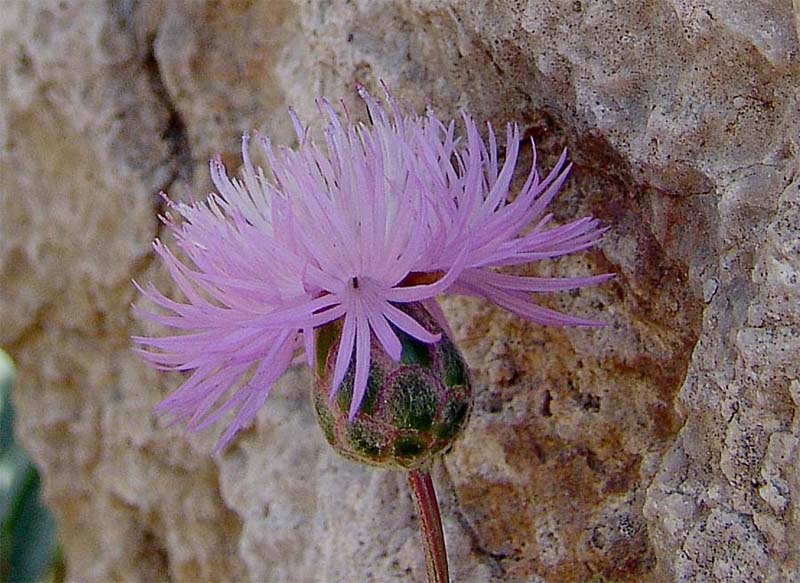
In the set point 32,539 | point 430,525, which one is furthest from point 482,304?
point 32,539

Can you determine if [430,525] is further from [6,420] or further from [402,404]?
[6,420]

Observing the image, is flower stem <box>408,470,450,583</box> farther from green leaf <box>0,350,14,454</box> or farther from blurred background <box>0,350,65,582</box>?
green leaf <box>0,350,14,454</box>

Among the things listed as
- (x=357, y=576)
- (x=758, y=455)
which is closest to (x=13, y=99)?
(x=357, y=576)

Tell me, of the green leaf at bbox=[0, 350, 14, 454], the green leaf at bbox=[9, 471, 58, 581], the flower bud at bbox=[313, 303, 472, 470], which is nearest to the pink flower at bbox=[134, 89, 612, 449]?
the flower bud at bbox=[313, 303, 472, 470]

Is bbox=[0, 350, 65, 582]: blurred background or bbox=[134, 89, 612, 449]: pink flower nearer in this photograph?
bbox=[134, 89, 612, 449]: pink flower

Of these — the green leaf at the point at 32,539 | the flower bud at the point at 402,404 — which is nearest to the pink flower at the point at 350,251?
the flower bud at the point at 402,404

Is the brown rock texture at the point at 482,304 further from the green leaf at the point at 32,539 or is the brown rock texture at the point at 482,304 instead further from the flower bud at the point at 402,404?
the green leaf at the point at 32,539
